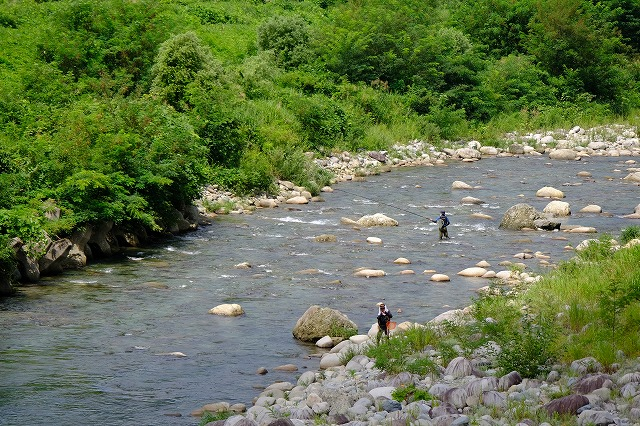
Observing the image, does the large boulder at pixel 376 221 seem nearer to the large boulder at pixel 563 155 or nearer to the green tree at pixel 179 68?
the green tree at pixel 179 68

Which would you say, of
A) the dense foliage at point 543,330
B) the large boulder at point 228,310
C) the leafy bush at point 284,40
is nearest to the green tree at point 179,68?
the leafy bush at point 284,40

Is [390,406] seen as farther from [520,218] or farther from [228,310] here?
[520,218]

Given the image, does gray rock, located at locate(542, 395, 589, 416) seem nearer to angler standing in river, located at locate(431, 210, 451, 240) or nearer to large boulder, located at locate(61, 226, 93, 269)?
large boulder, located at locate(61, 226, 93, 269)

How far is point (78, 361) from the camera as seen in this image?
11.6m

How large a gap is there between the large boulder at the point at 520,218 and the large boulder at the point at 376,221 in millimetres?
2755

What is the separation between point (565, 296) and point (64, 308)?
796cm

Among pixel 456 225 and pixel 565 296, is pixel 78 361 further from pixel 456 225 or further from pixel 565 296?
pixel 456 225

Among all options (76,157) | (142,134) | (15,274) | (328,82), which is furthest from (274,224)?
(328,82)

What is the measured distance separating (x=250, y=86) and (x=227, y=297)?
18733mm

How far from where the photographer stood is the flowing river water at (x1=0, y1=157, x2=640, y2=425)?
10617mm

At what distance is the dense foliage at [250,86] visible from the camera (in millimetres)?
19156

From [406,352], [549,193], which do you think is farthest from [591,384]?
[549,193]

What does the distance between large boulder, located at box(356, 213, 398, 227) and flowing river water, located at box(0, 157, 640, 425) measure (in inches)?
17.3

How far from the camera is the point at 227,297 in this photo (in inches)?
603
